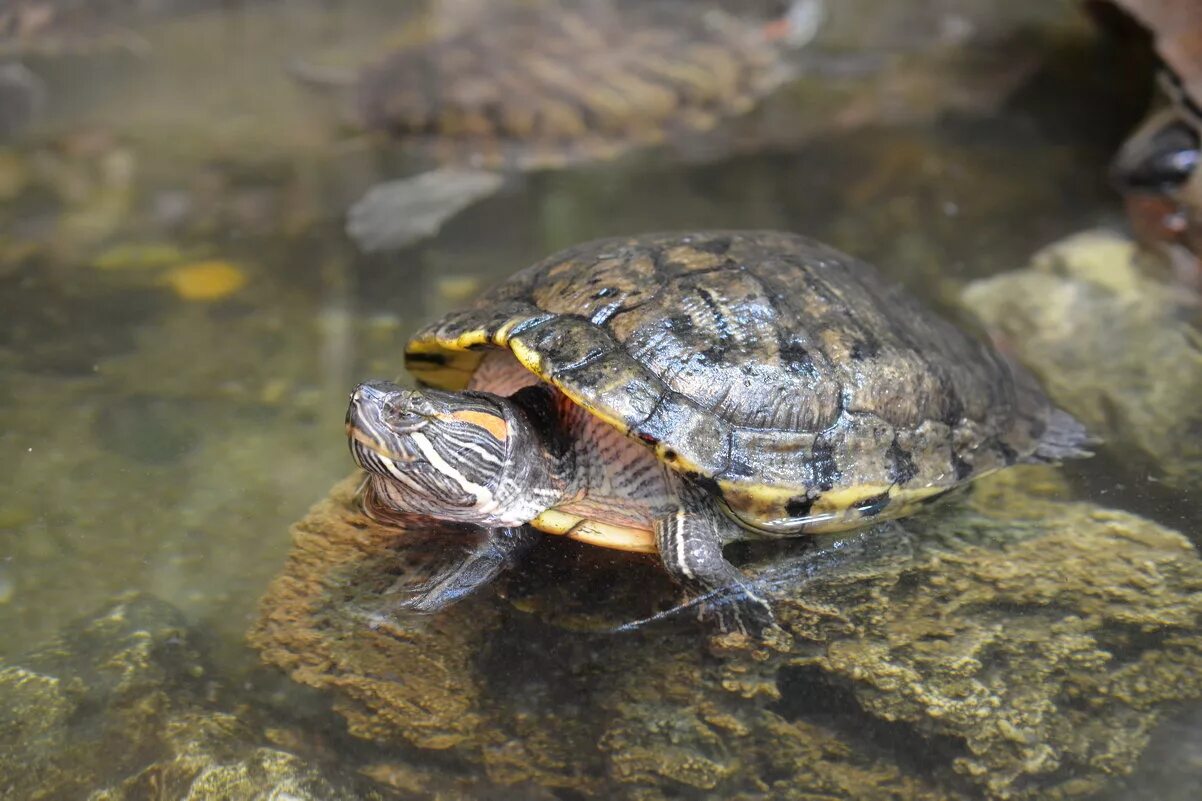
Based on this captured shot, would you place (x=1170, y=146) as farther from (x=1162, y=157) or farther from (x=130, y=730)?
(x=130, y=730)

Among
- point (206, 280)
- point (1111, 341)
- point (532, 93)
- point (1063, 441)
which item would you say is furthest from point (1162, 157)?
point (206, 280)

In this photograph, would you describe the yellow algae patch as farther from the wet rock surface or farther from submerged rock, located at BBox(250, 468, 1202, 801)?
the wet rock surface

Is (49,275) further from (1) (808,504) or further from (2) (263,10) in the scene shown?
(2) (263,10)

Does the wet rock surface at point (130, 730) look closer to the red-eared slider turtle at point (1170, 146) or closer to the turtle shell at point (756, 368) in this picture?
the turtle shell at point (756, 368)

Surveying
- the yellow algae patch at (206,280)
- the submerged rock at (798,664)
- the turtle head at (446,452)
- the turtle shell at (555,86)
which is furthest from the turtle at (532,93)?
the submerged rock at (798,664)

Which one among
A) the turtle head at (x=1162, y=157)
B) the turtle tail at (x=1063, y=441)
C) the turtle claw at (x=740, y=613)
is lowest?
the turtle claw at (x=740, y=613)

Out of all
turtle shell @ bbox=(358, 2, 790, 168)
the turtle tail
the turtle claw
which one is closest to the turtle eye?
the turtle claw

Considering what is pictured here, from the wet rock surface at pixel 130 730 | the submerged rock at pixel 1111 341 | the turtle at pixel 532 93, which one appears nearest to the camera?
the wet rock surface at pixel 130 730
